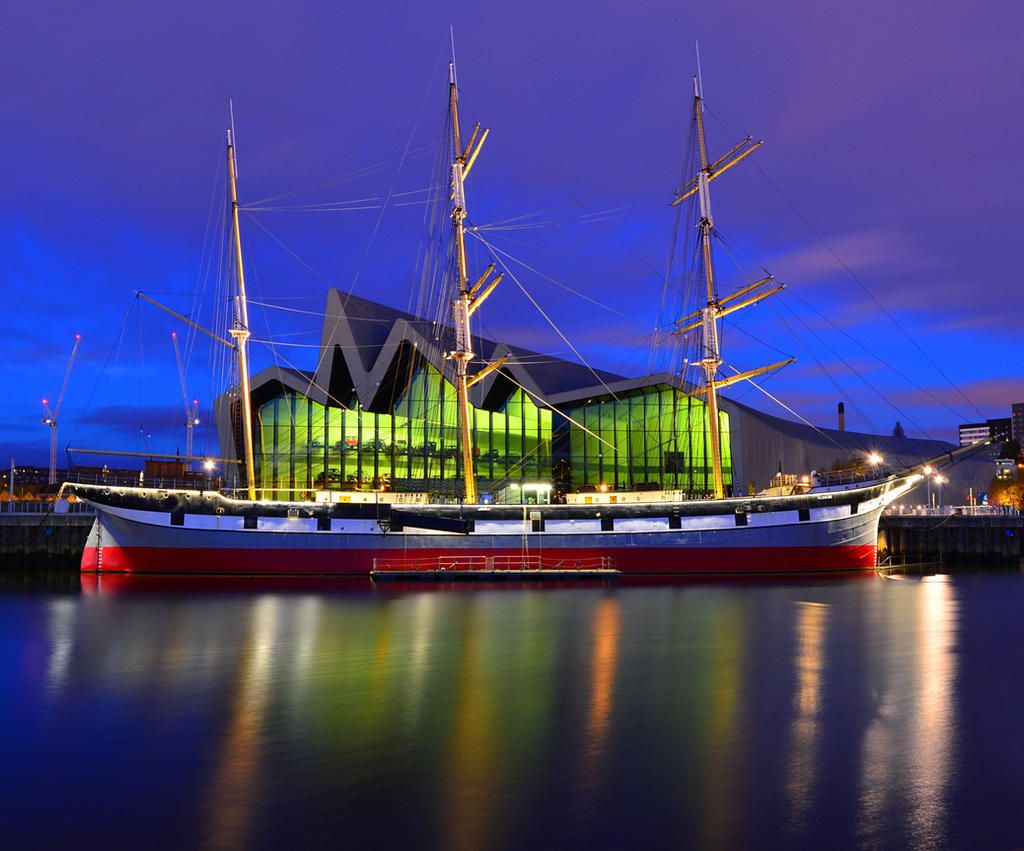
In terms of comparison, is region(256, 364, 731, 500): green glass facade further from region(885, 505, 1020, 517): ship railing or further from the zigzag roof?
region(885, 505, 1020, 517): ship railing

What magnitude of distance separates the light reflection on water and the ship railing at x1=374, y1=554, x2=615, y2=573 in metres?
13.7

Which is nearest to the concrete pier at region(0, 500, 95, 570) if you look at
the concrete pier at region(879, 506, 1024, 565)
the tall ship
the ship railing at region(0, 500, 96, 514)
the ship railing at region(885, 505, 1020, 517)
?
the ship railing at region(0, 500, 96, 514)

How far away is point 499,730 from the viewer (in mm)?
10992

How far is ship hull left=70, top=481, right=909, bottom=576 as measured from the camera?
117ft

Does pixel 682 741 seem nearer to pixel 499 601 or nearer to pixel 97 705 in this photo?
pixel 97 705

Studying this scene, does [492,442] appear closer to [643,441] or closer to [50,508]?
[643,441]

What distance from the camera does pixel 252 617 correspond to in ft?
74.3

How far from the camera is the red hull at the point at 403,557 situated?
117 feet

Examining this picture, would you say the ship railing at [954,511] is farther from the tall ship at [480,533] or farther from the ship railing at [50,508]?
the ship railing at [50,508]

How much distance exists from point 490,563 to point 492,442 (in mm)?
17527

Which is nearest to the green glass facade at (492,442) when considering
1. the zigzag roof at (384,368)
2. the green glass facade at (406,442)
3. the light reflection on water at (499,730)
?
the green glass facade at (406,442)

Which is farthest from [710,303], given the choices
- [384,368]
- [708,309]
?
[384,368]

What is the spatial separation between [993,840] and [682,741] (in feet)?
12.6

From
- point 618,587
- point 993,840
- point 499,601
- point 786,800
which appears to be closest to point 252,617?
point 499,601
